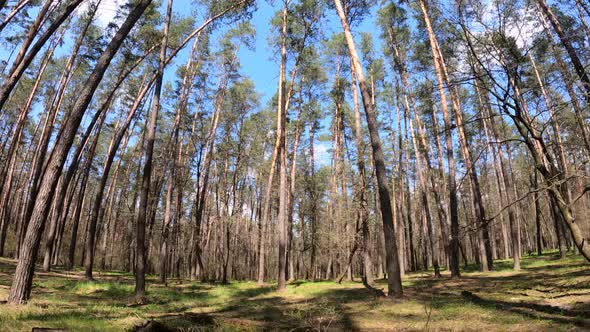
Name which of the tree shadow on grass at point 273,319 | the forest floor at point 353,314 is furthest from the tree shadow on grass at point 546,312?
the tree shadow on grass at point 273,319

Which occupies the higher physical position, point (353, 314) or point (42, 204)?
point (42, 204)

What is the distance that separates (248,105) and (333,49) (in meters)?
7.77

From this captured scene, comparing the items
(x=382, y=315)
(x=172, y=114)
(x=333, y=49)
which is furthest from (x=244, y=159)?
(x=382, y=315)

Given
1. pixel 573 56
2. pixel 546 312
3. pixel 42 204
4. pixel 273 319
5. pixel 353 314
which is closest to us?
pixel 546 312

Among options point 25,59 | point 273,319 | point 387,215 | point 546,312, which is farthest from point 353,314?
point 25,59

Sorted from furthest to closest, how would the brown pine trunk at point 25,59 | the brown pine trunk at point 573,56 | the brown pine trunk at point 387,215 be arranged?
the brown pine trunk at point 387,215
the brown pine trunk at point 25,59
the brown pine trunk at point 573,56

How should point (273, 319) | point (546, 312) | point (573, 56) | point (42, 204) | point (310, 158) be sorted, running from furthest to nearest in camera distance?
1. point (310, 158)
2. point (573, 56)
3. point (273, 319)
4. point (42, 204)
5. point (546, 312)

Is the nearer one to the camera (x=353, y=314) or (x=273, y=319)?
(x=273, y=319)

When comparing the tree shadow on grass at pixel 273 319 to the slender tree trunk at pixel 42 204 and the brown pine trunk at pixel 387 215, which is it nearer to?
the brown pine trunk at pixel 387 215

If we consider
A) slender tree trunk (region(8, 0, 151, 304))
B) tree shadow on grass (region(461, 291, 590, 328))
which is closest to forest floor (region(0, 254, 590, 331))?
tree shadow on grass (region(461, 291, 590, 328))

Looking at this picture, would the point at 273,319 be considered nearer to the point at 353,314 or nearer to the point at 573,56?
the point at 353,314

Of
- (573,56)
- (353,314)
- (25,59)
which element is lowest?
(353,314)

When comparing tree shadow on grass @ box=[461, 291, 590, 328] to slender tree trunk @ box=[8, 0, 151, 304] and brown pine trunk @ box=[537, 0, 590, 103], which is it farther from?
slender tree trunk @ box=[8, 0, 151, 304]

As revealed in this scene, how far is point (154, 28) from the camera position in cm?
1700
